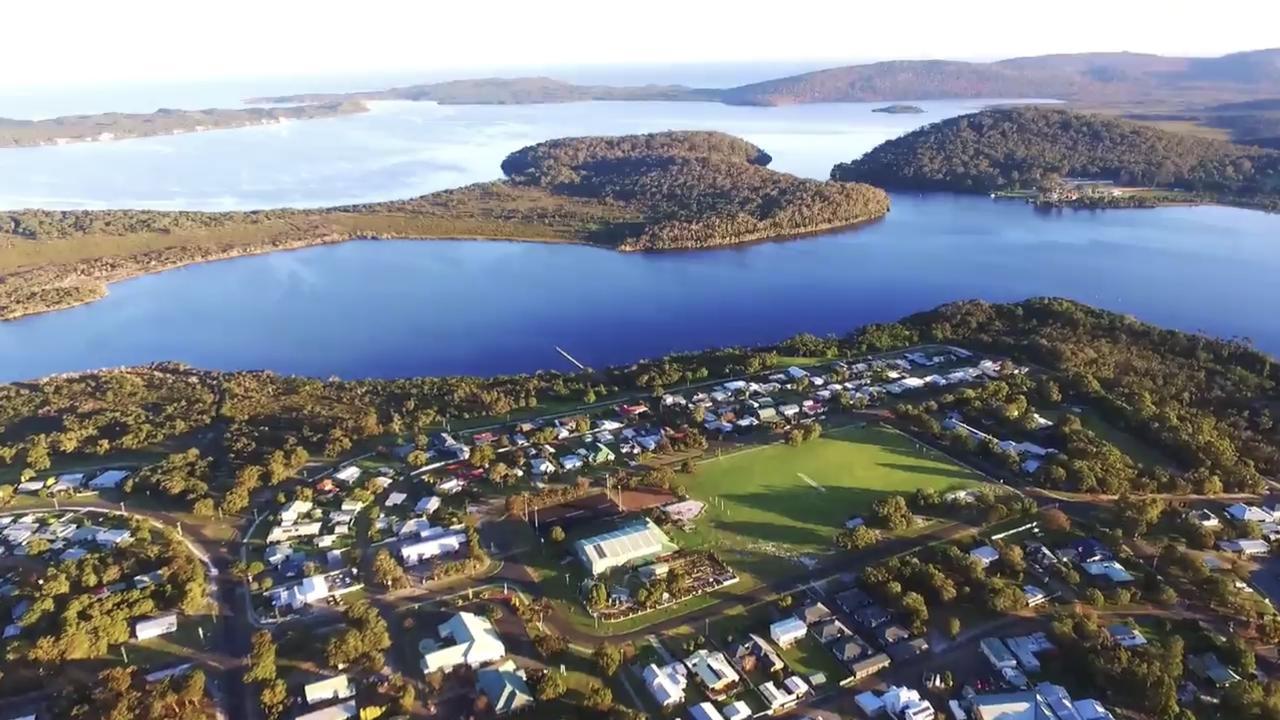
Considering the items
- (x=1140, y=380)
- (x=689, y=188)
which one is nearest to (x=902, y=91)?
(x=689, y=188)

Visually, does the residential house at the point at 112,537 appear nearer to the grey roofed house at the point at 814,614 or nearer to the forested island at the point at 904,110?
the grey roofed house at the point at 814,614

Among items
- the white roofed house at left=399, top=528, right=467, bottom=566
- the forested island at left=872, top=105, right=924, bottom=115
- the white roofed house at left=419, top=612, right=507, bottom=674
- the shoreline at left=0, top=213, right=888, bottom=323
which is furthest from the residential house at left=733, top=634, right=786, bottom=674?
the forested island at left=872, top=105, right=924, bottom=115

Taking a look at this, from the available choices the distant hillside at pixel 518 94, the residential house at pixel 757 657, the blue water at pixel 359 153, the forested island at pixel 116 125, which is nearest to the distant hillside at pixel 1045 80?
the blue water at pixel 359 153

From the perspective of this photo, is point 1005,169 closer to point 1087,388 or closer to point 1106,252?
point 1106,252

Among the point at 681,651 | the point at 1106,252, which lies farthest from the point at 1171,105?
the point at 681,651

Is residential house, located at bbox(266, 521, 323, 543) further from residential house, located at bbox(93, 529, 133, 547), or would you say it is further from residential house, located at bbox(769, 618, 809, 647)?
residential house, located at bbox(769, 618, 809, 647)

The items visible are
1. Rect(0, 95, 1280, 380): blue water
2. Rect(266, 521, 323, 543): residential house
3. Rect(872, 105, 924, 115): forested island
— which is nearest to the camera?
Result: Rect(266, 521, 323, 543): residential house

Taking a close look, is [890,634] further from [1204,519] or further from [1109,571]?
[1204,519]
